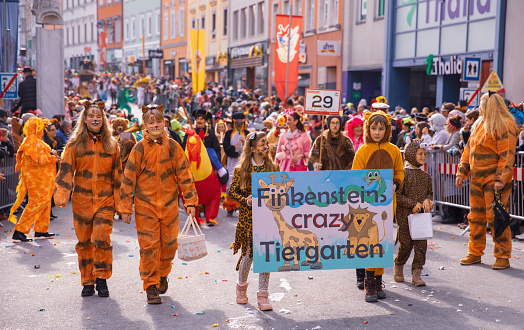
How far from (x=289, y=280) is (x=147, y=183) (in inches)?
75.0

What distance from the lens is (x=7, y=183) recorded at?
11.1 meters

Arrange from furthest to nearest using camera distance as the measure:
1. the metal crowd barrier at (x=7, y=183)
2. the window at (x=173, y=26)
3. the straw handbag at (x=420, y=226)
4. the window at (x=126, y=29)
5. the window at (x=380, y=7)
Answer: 1. the window at (x=126, y=29)
2. the window at (x=173, y=26)
3. the window at (x=380, y=7)
4. the metal crowd barrier at (x=7, y=183)
5. the straw handbag at (x=420, y=226)

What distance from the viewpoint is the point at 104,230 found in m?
6.44

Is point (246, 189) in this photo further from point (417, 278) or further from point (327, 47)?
point (327, 47)

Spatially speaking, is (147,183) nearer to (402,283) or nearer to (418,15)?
(402,283)

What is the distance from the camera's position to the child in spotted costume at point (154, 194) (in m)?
6.15

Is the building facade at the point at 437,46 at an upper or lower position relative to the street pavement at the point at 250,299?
upper

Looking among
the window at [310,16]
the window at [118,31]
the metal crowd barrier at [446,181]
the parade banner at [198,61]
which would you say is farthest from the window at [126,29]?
the metal crowd barrier at [446,181]

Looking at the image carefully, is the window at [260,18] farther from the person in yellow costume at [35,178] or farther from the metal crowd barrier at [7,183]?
the person in yellow costume at [35,178]

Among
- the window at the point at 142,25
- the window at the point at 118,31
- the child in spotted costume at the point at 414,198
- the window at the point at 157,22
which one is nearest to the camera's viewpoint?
the child in spotted costume at the point at 414,198

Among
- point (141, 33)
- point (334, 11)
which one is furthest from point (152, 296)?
point (141, 33)

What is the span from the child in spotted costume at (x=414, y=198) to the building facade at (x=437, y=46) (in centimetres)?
885

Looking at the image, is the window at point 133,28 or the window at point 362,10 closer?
the window at point 362,10

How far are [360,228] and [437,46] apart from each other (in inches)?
657
